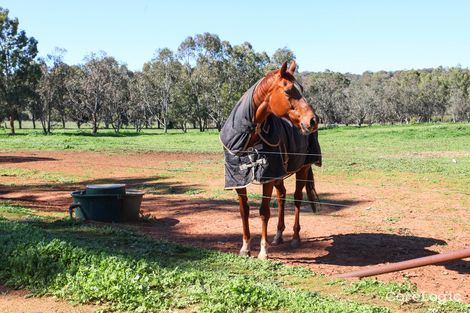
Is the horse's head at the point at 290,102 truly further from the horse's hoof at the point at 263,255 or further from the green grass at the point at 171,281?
the horse's hoof at the point at 263,255

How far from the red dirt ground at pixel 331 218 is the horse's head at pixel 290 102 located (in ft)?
6.72

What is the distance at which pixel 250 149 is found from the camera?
621 cm

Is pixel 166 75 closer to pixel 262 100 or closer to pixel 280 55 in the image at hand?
pixel 280 55

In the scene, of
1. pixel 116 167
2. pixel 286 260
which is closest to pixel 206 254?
pixel 286 260

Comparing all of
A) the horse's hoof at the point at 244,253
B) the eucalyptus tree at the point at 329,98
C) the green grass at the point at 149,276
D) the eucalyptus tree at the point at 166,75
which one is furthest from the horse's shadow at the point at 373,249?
the eucalyptus tree at the point at 329,98

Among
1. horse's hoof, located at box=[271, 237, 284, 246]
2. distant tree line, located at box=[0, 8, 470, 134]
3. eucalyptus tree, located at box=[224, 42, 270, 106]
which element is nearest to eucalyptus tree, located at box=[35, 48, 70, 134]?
distant tree line, located at box=[0, 8, 470, 134]

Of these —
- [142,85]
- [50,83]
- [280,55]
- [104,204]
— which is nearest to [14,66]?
[50,83]

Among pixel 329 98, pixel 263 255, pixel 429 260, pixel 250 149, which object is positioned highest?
A: pixel 329 98

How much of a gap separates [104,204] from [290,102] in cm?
474

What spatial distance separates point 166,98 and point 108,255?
66958 millimetres

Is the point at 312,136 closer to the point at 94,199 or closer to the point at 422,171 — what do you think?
the point at 94,199

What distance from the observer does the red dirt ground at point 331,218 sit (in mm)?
6668

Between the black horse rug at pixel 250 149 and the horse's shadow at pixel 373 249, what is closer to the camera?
the black horse rug at pixel 250 149

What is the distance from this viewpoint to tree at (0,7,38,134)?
49.6 meters
